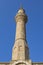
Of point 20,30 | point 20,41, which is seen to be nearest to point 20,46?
point 20,41

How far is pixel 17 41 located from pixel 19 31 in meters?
1.07

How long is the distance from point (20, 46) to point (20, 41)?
21.0 inches

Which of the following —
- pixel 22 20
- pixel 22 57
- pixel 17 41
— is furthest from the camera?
pixel 22 20

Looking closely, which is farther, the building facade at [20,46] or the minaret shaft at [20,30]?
the minaret shaft at [20,30]

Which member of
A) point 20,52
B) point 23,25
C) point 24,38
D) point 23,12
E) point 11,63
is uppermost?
point 23,12

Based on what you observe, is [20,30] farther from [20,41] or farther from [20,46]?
[20,46]

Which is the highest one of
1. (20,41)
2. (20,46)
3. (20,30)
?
(20,30)

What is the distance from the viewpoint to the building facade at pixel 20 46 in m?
17.9

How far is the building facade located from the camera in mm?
17891

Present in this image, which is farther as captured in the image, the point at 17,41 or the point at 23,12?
the point at 23,12

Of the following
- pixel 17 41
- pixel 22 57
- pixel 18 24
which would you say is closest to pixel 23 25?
pixel 18 24

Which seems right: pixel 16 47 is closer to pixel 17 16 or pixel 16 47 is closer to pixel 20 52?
pixel 20 52

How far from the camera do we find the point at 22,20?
21.8m

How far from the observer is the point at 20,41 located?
65.9 feet
